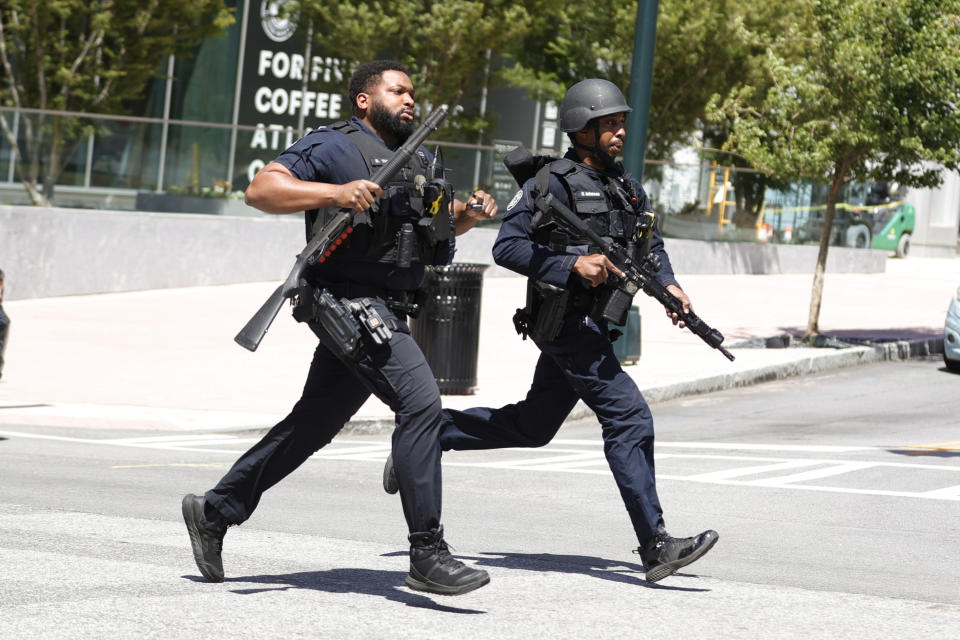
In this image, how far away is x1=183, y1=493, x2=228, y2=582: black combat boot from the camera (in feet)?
18.2

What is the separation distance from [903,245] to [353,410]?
31.8m

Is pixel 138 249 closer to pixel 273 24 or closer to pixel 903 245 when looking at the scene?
Answer: pixel 273 24

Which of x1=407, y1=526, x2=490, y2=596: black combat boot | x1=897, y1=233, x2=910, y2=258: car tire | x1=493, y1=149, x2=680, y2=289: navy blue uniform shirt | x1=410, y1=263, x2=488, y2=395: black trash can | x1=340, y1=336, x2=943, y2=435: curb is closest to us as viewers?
x1=407, y1=526, x2=490, y2=596: black combat boot

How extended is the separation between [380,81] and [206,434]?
6655 mm

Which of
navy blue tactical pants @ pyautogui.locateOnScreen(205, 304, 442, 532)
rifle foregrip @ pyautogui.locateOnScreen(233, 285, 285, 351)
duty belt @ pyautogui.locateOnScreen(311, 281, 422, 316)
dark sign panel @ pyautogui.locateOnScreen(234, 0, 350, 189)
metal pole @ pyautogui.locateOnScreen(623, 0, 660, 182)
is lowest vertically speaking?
navy blue tactical pants @ pyautogui.locateOnScreen(205, 304, 442, 532)

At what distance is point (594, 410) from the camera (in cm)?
600

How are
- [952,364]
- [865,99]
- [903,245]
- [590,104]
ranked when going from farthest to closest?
[903,245] < [865,99] < [952,364] < [590,104]

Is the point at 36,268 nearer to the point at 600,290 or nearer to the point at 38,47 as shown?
the point at 38,47

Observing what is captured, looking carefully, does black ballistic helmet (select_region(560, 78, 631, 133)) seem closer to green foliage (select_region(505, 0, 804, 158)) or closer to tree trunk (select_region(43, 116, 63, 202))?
tree trunk (select_region(43, 116, 63, 202))

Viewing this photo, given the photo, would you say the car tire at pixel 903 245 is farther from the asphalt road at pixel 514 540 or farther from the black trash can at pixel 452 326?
the black trash can at pixel 452 326

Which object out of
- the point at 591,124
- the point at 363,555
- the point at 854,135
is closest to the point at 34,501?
the point at 363,555

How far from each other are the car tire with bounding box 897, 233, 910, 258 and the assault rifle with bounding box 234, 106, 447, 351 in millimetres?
31548

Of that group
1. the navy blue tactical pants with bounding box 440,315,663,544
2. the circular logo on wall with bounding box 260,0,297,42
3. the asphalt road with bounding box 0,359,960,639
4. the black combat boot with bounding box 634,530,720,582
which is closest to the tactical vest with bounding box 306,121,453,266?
the navy blue tactical pants with bounding box 440,315,663,544

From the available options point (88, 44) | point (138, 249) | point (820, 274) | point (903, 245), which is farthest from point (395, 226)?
point (903, 245)
